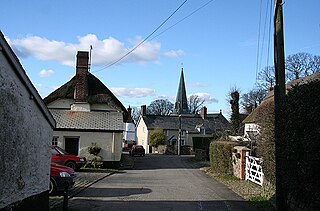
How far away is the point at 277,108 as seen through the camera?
1106 cm

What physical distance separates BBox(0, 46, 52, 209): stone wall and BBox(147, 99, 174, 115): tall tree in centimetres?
8861

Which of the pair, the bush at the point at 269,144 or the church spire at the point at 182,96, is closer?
the bush at the point at 269,144

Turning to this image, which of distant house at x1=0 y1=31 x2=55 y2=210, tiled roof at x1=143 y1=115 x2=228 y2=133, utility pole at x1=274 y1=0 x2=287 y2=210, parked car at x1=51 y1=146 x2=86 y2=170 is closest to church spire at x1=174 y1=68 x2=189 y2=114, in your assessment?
tiled roof at x1=143 y1=115 x2=228 y2=133

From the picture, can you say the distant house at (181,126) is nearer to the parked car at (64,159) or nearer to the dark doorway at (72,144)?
the dark doorway at (72,144)

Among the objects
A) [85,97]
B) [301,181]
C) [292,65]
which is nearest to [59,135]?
[85,97]

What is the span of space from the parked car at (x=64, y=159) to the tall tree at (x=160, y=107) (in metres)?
72.9

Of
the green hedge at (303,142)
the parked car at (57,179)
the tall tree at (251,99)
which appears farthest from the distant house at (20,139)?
the tall tree at (251,99)

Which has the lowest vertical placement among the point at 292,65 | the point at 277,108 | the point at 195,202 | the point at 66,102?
the point at 195,202

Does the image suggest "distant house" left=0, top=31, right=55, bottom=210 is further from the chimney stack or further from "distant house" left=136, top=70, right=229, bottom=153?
"distant house" left=136, top=70, right=229, bottom=153

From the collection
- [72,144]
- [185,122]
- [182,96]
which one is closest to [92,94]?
[72,144]

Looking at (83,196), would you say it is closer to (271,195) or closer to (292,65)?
(271,195)

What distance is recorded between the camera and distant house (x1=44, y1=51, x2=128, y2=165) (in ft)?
98.0

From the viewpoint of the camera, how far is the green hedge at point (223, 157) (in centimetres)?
2414

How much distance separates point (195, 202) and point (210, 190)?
3.69 meters
